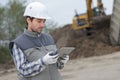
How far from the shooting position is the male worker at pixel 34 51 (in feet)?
12.3

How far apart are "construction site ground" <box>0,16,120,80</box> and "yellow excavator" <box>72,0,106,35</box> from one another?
45 centimetres

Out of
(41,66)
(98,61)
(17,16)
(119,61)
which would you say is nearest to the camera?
(41,66)

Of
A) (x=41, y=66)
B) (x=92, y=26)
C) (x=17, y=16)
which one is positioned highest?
(x=41, y=66)

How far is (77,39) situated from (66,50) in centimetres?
1888

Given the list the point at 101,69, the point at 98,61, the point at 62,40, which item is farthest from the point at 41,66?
the point at 62,40

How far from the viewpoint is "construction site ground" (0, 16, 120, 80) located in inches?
543

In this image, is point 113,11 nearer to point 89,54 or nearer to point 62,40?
point 89,54

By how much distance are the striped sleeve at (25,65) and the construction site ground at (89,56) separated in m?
8.56

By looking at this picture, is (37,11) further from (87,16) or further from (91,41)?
(87,16)

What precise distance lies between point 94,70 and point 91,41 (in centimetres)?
706

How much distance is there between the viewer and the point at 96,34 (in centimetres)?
2216

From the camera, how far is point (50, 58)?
362 centimetres

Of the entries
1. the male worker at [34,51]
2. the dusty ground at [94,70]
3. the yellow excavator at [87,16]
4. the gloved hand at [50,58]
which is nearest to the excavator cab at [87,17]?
the yellow excavator at [87,16]

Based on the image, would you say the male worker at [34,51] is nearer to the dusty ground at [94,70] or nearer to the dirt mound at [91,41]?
the dusty ground at [94,70]
